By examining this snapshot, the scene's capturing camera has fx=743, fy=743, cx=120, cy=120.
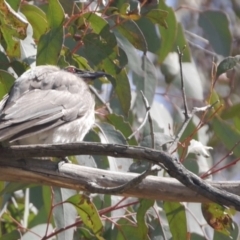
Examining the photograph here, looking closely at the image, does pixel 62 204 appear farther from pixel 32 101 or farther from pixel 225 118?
pixel 225 118

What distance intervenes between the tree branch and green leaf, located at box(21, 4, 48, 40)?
83 centimetres

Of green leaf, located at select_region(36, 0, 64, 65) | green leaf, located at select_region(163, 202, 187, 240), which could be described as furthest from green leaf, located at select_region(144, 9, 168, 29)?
green leaf, located at select_region(163, 202, 187, 240)

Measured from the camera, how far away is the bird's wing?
2438mm

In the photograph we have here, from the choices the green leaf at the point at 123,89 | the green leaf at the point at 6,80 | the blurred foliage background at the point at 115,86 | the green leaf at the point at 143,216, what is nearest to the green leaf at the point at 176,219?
the blurred foliage background at the point at 115,86

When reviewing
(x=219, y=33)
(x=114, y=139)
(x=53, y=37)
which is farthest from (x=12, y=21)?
(x=219, y=33)

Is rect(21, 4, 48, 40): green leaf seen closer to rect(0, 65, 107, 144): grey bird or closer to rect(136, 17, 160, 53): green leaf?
rect(0, 65, 107, 144): grey bird

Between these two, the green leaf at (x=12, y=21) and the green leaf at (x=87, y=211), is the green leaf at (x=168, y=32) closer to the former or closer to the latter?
the green leaf at (x=12, y=21)

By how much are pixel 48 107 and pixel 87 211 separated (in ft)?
1.34

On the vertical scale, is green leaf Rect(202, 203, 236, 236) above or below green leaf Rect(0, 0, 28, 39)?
below

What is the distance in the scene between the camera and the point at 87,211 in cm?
270

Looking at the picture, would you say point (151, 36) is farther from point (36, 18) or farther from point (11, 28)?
point (11, 28)

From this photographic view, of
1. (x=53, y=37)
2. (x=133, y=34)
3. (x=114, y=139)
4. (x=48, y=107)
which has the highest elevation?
(x=53, y=37)

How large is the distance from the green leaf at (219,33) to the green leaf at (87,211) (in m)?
1.29

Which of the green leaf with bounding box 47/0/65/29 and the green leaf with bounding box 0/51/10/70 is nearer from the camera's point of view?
the green leaf with bounding box 47/0/65/29
